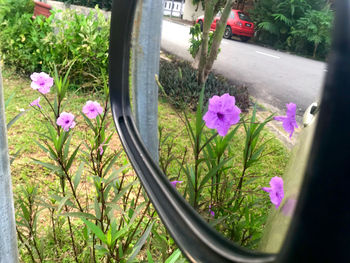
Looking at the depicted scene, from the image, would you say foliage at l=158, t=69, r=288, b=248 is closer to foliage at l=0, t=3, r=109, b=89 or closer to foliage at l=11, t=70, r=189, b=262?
foliage at l=11, t=70, r=189, b=262

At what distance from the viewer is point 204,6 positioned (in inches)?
19.8

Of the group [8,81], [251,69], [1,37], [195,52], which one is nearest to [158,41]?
[195,52]

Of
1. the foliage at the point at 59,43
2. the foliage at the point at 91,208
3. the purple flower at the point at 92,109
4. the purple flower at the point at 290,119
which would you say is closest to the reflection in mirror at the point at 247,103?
the purple flower at the point at 290,119

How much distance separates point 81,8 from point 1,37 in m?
1.19

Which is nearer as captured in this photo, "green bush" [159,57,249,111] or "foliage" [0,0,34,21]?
"green bush" [159,57,249,111]

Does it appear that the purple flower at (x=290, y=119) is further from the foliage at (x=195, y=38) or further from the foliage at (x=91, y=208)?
the foliage at (x=91, y=208)

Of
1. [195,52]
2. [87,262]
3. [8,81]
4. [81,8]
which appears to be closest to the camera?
[195,52]

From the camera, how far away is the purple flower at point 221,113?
19.8 inches

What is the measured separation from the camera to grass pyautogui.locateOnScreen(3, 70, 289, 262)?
2.16ft

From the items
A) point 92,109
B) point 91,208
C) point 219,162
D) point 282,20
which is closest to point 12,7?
point 92,109

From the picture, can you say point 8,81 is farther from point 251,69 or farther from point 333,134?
point 333,134

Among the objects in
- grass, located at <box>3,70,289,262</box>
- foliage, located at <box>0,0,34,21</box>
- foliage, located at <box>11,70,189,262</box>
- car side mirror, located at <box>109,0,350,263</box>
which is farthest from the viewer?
foliage, located at <box>0,0,34,21</box>

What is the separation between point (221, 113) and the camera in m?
0.52

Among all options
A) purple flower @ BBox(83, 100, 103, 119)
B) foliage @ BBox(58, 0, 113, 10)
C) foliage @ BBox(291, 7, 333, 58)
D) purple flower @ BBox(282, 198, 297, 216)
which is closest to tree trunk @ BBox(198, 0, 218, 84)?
foliage @ BBox(291, 7, 333, 58)
